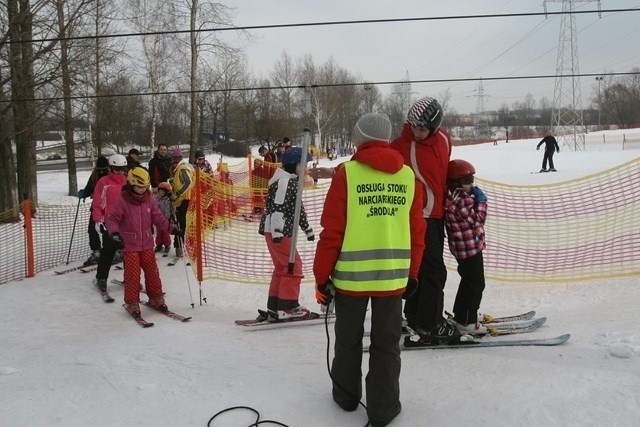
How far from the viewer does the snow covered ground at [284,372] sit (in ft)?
9.61

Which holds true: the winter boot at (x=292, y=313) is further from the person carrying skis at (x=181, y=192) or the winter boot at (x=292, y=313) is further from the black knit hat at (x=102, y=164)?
the black knit hat at (x=102, y=164)

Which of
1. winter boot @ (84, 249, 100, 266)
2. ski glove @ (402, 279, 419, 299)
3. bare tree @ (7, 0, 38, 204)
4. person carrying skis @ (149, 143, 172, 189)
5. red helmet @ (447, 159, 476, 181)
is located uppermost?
bare tree @ (7, 0, 38, 204)

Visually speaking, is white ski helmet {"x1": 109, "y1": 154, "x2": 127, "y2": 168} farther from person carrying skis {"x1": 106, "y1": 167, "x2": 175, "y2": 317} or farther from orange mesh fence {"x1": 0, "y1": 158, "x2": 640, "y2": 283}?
person carrying skis {"x1": 106, "y1": 167, "x2": 175, "y2": 317}

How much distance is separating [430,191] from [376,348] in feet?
4.70

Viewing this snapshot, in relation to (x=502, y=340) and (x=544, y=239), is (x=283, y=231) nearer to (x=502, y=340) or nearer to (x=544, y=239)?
(x=502, y=340)

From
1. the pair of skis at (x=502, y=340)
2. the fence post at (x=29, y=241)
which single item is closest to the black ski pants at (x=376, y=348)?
the pair of skis at (x=502, y=340)

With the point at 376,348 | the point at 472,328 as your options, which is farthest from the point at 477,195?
the point at 376,348

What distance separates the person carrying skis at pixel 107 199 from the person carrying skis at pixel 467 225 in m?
4.30

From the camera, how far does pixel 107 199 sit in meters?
6.42

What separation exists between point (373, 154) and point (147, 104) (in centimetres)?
4503

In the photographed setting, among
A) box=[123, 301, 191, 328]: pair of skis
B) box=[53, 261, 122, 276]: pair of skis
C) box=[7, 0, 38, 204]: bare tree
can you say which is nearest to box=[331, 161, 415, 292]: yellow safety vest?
box=[123, 301, 191, 328]: pair of skis

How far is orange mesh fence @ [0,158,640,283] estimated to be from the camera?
6004 mm

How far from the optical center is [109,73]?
853 inches

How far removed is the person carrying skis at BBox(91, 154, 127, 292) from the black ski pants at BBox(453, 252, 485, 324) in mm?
4341
